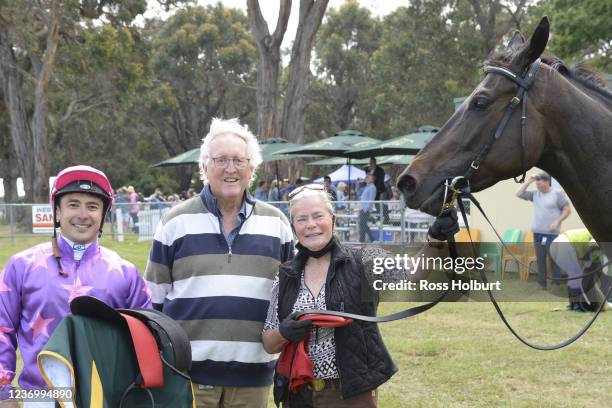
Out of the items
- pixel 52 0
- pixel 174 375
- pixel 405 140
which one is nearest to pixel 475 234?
pixel 405 140

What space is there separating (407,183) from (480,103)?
1.61ft

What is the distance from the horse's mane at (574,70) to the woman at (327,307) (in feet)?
→ 3.36

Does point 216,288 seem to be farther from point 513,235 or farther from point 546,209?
point 513,235

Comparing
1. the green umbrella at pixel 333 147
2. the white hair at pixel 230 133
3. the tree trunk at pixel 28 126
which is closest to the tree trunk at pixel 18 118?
the tree trunk at pixel 28 126

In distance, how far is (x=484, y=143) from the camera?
309 cm

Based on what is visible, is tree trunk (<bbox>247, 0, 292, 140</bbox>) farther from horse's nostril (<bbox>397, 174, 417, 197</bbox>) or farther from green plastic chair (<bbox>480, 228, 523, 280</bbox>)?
horse's nostril (<bbox>397, 174, 417, 197</bbox>)

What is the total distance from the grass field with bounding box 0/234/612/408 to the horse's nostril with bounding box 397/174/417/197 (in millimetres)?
2887

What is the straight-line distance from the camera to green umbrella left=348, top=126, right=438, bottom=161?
15789 millimetres

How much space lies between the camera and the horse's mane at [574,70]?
10.3 feet

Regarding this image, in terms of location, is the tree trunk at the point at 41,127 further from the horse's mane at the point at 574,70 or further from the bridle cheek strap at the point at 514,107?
the bridle cheek strap at the point at 514,107

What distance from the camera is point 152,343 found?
266 cm

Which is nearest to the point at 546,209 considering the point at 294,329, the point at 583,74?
the point at 583,74

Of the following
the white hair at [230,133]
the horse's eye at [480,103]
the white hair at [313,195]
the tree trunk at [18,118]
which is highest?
the tree trunk at [18,118]

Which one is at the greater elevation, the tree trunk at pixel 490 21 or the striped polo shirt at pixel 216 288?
the tree trunk at pixel 490 21
